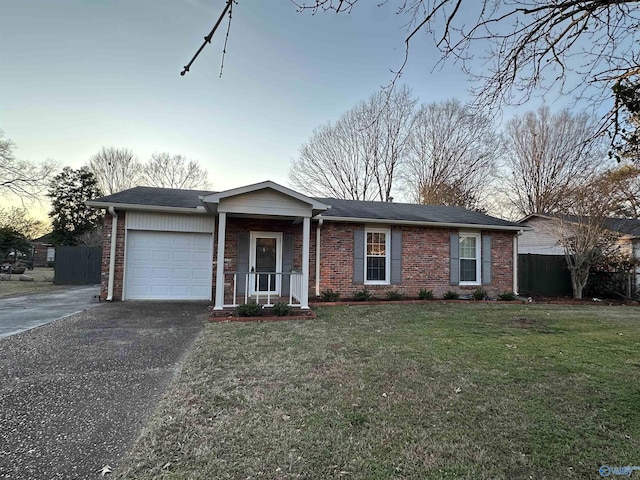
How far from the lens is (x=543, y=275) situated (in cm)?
1346

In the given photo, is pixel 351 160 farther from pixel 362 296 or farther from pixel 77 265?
pixel 77 265

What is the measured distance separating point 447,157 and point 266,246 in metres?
17.7

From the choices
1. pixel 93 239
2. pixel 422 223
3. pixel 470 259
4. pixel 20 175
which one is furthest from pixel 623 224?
pixel 20 175

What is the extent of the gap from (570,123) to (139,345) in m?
28.7

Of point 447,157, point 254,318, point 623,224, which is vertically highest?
point 447,157

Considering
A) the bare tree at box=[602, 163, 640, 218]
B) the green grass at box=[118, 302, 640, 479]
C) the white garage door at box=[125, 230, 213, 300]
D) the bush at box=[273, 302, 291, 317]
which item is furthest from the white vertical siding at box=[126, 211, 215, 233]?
the bare tree at box=[602, 163, 640, 218]

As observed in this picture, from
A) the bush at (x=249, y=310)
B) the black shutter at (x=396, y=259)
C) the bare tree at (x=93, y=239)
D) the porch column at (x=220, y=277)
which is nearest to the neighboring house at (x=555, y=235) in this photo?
the black shutter at (x=396, y=259)

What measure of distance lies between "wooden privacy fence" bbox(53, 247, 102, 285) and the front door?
10233mm

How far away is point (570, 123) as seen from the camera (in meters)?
22.9

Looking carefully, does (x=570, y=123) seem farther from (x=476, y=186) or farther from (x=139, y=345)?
(x=139, y=345)

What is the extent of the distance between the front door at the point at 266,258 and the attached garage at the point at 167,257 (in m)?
1.30

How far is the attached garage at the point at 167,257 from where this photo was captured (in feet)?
30.7

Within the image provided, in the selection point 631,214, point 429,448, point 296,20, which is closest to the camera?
point 429,448

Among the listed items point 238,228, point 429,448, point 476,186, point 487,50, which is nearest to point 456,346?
point 429,448
